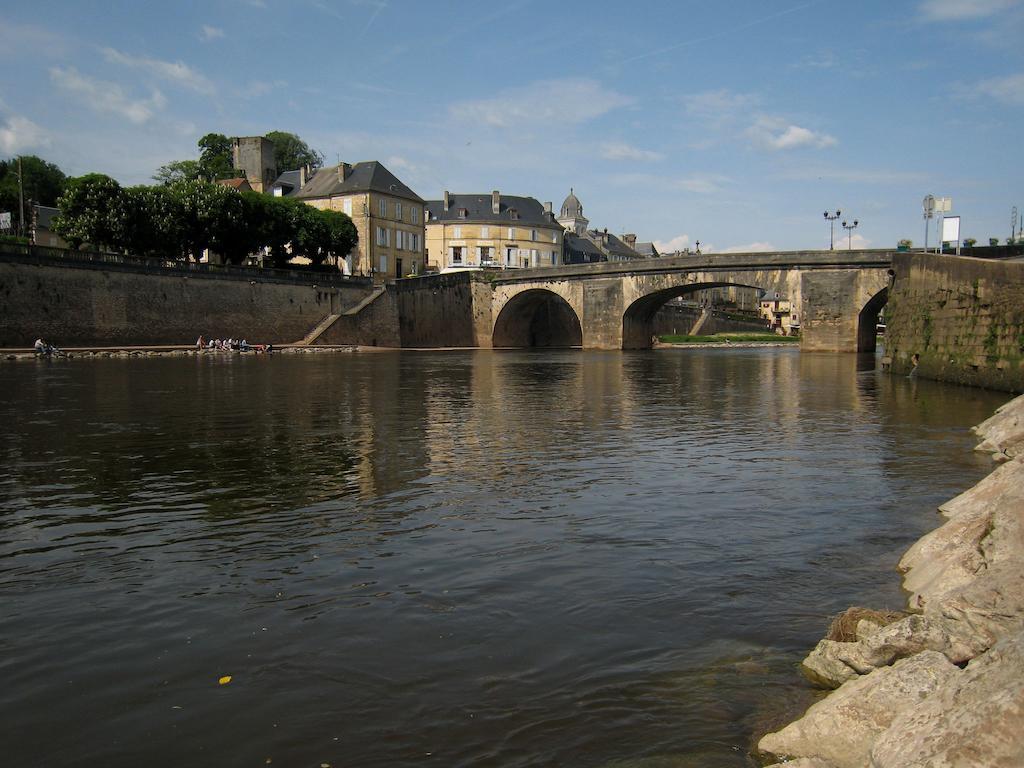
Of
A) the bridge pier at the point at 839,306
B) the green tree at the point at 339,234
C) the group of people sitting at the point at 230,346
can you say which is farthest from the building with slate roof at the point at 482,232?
the bridge pier at the point at 839,306

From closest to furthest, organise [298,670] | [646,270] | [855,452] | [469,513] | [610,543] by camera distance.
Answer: [298,670], [610,543], [469,513], [855,452], [646,270]

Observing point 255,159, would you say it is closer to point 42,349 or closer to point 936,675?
point 42,349

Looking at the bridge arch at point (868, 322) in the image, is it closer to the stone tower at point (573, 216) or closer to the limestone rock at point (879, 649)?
the limestone rock at point (879, 649)

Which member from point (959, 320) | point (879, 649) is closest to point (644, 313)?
point (959, 320)

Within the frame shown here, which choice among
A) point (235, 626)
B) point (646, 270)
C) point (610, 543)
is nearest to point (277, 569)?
point (235, 626)

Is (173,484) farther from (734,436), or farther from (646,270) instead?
(646,270)

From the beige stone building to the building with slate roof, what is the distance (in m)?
10.4

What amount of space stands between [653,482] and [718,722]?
5.79 m

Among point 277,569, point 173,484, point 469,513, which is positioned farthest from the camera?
point 173,484

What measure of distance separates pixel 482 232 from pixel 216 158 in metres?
27.4

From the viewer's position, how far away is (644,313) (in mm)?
58469

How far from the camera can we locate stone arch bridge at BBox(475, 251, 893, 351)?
44875 millimetres

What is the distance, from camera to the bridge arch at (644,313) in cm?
5322

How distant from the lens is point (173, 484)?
31.2 feet
